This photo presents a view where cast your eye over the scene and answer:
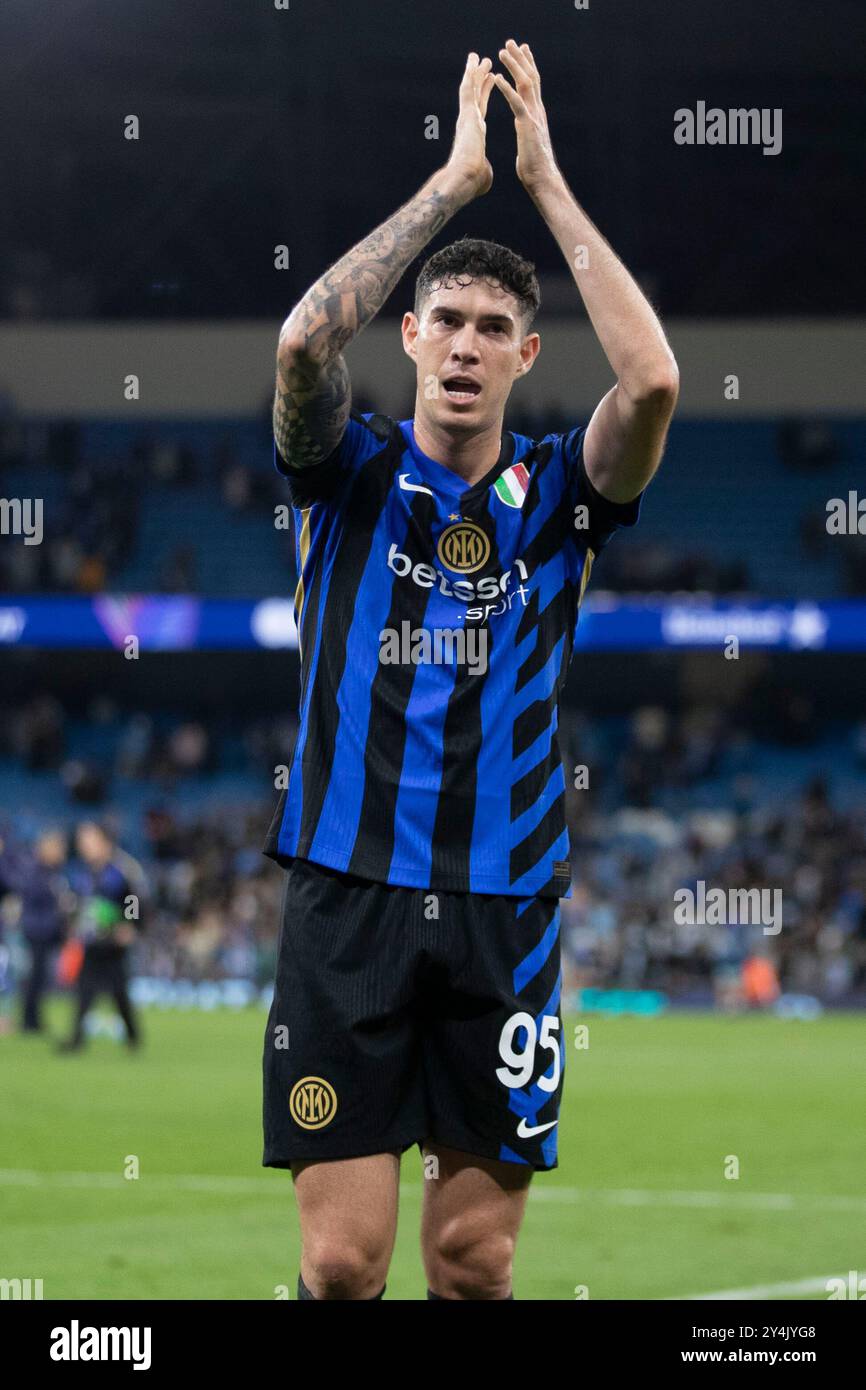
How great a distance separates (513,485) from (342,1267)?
167 centimetres

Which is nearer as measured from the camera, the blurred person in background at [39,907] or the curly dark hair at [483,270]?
the curly dark hair at [483,270]

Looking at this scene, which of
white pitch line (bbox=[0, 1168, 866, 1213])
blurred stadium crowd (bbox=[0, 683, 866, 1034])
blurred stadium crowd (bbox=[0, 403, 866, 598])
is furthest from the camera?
blurred stadium crowd (bbox=[0, 403, 866, 598])

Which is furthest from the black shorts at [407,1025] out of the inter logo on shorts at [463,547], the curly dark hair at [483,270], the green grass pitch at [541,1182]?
the green grass pitch at [541,1182]

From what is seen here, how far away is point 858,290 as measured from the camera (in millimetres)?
29953

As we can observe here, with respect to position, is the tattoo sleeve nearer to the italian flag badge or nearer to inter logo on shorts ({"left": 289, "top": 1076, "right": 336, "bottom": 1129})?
the italian flag badge

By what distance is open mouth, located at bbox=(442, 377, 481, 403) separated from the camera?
404cm

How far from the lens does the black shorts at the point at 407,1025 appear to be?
3816 millimetres

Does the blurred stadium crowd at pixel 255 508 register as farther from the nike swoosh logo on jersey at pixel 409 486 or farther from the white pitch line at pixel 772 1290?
the nike swoosh logo on jersey at pixel 409 486

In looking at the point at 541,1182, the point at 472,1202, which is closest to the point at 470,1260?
the point at 472,1202

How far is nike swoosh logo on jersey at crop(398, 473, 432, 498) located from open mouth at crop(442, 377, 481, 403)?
8.0 inches

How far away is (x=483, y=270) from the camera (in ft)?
13.5

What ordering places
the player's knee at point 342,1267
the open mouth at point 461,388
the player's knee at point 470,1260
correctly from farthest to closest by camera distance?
the open mouth at point 461,388 < the player's knee at point 470,1260 < the player's knee at point 342,1267

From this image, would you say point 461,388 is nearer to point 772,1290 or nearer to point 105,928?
point 772,1290

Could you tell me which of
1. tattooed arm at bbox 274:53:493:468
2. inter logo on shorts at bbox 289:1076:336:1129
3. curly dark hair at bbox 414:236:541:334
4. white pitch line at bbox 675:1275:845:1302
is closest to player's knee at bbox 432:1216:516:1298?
inter logo on shorts at bbox 289:1076:336:1129
